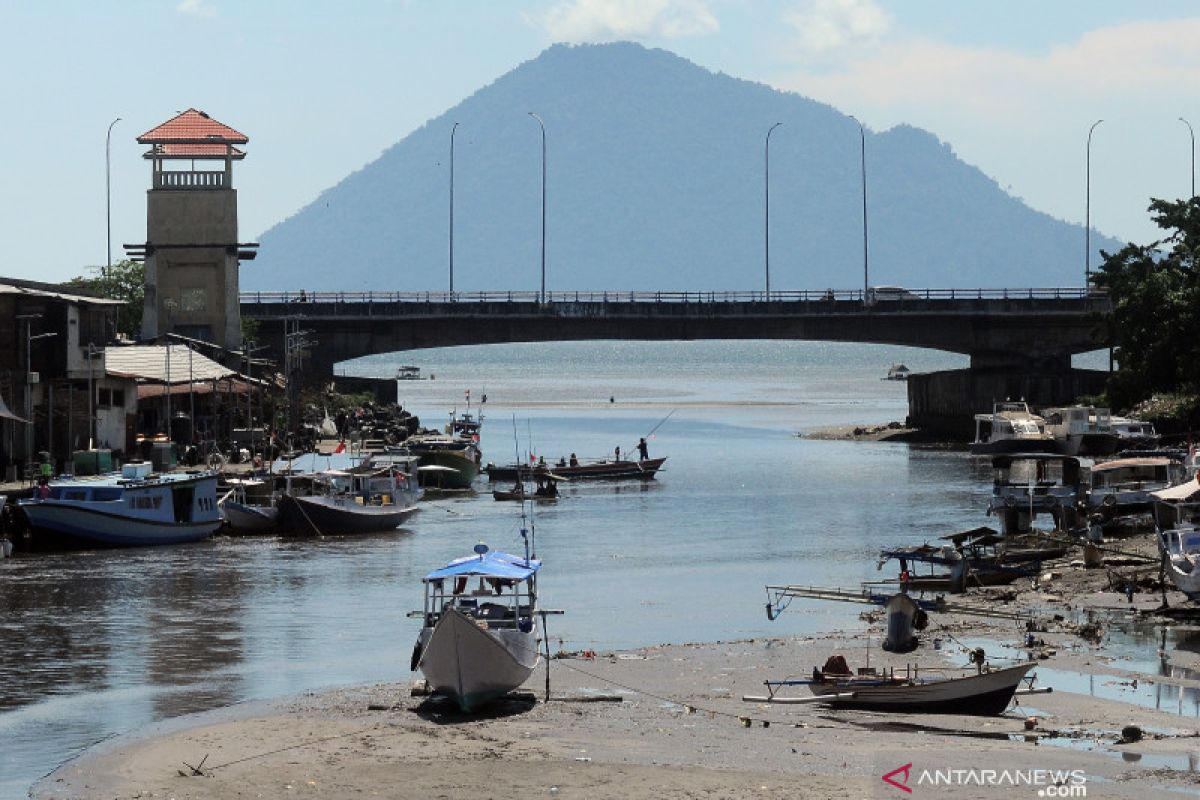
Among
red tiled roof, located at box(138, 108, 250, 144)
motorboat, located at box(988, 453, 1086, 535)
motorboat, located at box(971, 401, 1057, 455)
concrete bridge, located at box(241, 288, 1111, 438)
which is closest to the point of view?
motorboat, located at box(988, 453, 1086, 535)

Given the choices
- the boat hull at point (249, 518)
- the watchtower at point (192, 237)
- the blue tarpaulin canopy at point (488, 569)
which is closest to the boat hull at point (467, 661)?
the blue tarpaulin canopy at point (488, 569)

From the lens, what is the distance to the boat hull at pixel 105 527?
6612 centimetres

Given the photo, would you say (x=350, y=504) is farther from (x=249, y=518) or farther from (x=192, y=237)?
(x=192, y=237)

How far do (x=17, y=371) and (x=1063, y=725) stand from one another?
51257 millimetres

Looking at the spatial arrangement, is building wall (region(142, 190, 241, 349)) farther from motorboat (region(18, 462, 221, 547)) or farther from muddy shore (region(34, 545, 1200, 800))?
muddy shore (region(34, 545, 1200, 800))

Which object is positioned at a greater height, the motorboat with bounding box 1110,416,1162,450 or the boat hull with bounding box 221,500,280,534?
the motorboat with bounding box 1110,416,1162,450

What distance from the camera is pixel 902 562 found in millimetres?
51469

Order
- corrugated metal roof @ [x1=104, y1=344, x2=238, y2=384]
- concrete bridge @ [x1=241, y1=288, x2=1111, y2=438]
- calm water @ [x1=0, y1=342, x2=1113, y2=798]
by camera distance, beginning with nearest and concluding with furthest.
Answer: calm water @ [x1=0, y1=342, x2=1113, y2=798] → corrugated metal roof @ [x1=104, y1=344, x2=238, y2=384] → concrete bridge @ [x1=241, y1=288, x2=1111, y2=438]

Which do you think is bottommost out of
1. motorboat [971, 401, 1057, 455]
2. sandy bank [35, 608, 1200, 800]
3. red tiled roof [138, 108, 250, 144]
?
sandy bank [35, 608, 1200, 800]

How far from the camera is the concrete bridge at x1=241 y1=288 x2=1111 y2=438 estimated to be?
134250 millimetres

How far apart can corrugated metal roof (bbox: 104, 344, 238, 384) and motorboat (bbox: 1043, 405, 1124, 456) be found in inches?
1493

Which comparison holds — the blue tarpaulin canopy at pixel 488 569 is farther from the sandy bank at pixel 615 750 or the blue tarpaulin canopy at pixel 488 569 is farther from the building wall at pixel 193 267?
the building wall at pixel 193 267

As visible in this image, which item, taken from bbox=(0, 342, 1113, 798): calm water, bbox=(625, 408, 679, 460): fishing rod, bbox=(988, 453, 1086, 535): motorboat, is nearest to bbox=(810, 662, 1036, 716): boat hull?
bbox=(0, 342, 1113, 798): calm water

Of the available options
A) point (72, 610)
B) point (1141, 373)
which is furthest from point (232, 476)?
point (1141, 373)
